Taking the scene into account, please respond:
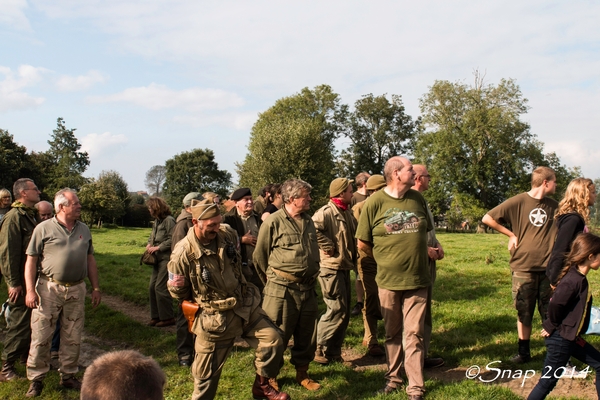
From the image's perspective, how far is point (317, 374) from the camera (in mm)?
6000

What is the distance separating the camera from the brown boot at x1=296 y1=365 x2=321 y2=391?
18.3 ft

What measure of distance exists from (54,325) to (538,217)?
603cm

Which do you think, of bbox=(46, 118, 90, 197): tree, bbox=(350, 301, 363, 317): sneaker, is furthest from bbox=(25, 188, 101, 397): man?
bbox=(46, 118, 90, 197): tree

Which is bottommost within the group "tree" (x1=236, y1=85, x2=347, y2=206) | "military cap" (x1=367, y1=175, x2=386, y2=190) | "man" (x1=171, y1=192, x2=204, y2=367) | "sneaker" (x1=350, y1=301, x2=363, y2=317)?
"sneaker" (x1=350, y1=301, x2=363, y2=317)

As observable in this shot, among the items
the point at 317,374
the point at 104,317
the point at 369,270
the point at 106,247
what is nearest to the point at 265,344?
the point at 317,374

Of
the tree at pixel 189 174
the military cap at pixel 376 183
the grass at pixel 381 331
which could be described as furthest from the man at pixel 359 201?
the tree at pixel 189 174

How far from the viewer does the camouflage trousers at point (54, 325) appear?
5699mm

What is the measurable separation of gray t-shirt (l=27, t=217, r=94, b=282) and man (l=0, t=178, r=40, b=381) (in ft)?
2.25

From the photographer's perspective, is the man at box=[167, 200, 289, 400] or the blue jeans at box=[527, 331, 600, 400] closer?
the blue jeans at box=[527, 331, 600, 400]

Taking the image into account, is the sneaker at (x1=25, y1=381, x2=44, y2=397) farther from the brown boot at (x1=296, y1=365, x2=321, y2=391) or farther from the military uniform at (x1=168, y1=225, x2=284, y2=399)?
the brown boot at (x1=296, y1=365, x2=321, y2=391)

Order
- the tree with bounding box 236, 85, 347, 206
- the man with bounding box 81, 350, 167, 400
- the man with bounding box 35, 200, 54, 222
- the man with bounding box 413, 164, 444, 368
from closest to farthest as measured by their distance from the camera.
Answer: the man with bounding box 81, 350, 167, 400 < the man with bounding box 413, 164, 444, 368 < the man with bounding box 35, 200, 54, 222 < the tree with bounding box 236, 85, 347, 206

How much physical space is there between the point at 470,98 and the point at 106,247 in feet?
133

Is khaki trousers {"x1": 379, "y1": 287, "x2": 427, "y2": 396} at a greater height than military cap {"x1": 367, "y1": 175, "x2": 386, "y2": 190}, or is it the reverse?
military cap {"x1": 367, "y1": 175, "x2": 386, "y2": 190}

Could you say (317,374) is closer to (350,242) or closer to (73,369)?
(350,242)
